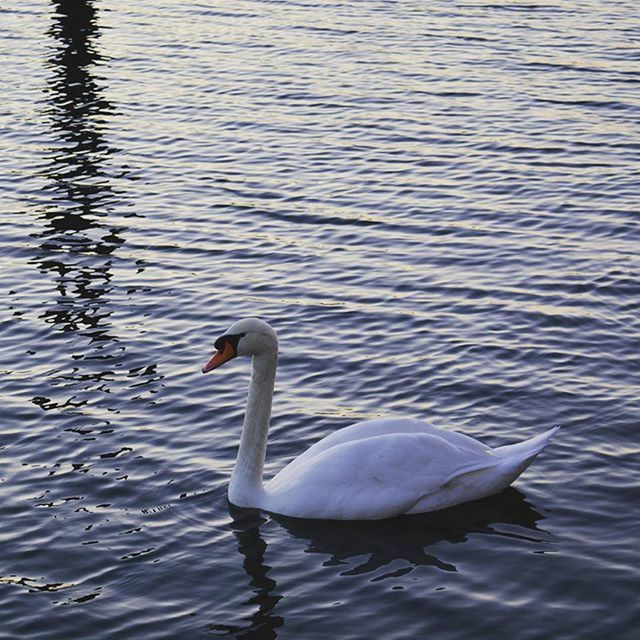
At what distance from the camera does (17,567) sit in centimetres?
994

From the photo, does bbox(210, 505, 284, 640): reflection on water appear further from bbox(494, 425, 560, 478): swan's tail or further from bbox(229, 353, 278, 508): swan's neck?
bbox(494, 425, 560, 478): swan's tail

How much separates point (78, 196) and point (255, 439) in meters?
9.51

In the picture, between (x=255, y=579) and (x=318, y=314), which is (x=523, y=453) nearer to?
(x=255, y=579)

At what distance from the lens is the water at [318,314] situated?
9570mm

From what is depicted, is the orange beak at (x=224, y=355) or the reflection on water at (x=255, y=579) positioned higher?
the orange beak at (x=224, y=355)

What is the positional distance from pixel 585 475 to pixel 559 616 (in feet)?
7.12

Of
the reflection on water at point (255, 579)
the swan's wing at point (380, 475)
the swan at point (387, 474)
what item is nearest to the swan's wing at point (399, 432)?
the swan at point (387, 474)

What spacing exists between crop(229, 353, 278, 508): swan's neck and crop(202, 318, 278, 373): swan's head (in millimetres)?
92

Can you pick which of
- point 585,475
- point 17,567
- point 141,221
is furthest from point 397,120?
point 17,567

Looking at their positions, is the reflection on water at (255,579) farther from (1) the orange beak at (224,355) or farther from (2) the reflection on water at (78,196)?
(2) the reflection on water at (78,196)

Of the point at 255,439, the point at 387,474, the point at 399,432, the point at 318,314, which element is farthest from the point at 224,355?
the point at 318,314

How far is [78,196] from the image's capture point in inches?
771

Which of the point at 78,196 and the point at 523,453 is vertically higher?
the point at 523,453

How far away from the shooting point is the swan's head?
10.9 m
